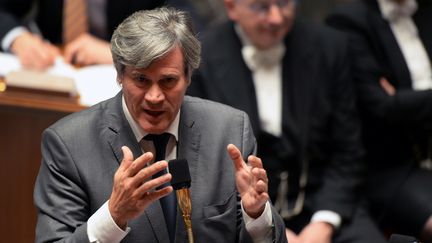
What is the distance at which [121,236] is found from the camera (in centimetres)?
219

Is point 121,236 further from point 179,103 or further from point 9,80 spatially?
point 9,80

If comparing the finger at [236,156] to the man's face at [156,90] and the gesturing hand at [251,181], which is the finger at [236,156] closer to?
the gesturing hand at [251,181]

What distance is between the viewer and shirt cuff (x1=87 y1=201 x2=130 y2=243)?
2172 mm

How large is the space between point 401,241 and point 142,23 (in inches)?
33.0

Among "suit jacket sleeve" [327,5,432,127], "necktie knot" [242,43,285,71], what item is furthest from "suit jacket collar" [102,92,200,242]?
"suit jacket sleeve" [327,5,432,127]

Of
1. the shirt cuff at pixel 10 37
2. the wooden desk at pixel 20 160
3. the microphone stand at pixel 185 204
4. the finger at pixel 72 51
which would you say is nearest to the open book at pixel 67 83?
the wooden desk at pixel 20 160

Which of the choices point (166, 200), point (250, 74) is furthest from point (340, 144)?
point (166, 200)

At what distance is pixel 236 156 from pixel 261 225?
22cm

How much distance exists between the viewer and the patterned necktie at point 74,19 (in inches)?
147

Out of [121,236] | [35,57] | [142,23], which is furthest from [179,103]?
[35,57]

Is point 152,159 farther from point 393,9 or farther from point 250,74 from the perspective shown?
point 393,9

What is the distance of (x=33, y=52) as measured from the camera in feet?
11.5

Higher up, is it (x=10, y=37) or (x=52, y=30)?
(x=10, y=37)

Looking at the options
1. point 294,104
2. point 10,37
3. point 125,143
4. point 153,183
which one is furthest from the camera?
point 10,37
